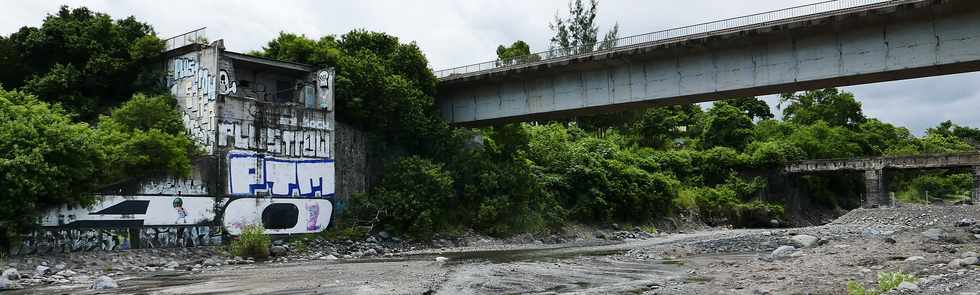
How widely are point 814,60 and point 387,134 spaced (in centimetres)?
2296

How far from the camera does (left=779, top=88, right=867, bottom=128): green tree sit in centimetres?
9550

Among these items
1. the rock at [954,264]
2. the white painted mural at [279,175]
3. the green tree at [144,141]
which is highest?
the green tree at [144,141]

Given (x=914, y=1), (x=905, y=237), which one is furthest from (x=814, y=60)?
(x=905, y=237)

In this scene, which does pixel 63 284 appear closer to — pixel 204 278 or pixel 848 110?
pixel 204 278

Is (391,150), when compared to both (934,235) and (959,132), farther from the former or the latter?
(959,132)

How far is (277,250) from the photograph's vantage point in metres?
34.6

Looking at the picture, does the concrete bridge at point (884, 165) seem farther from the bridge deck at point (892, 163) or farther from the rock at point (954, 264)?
the rock at point (954, 264)

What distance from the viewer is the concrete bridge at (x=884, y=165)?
62344 millimetres

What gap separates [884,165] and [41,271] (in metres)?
63.3

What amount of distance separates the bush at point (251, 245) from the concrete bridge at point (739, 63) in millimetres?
16529

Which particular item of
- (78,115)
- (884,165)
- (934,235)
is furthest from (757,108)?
(78,115)

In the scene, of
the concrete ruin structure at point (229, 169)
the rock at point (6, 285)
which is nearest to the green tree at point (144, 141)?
the concrete ruin structure at point (229, 169)

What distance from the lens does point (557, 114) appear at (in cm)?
4269

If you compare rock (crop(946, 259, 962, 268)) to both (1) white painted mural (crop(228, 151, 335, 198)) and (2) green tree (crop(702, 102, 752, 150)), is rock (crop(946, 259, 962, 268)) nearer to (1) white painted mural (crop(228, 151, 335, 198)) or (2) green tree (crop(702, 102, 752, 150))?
(1) white painted mural (crop(228, 151, 335, 198))
